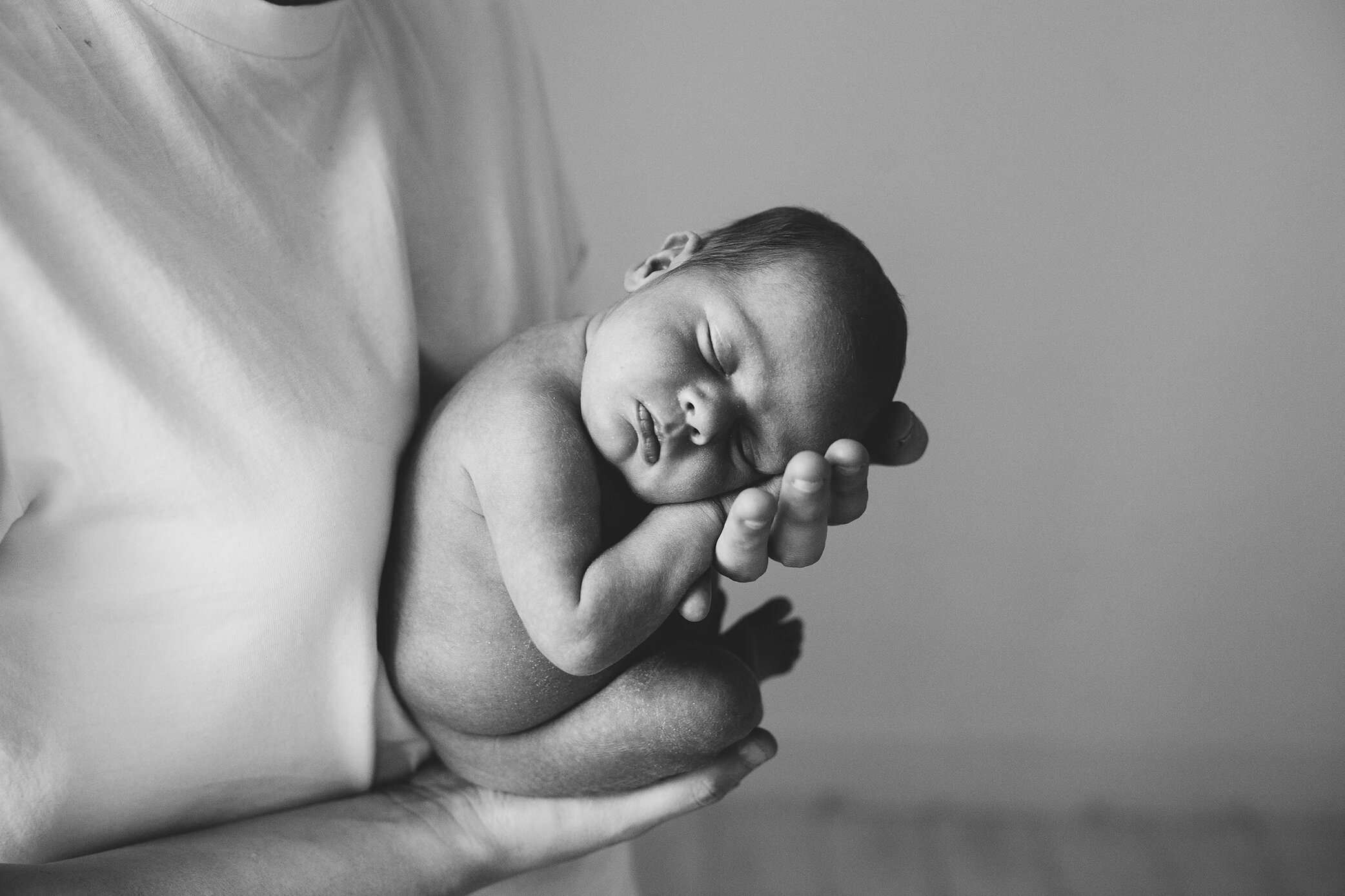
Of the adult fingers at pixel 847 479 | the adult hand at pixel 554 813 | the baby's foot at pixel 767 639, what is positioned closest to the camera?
the adult fingers at pixel 847 479

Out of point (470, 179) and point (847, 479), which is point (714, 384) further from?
point (470, 179)

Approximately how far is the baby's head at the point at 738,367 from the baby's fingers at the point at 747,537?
0.07 meters

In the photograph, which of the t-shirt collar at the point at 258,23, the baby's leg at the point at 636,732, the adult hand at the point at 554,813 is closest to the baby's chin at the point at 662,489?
the baby's leg at the point at 636,732

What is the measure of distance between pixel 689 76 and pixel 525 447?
4.10 ft

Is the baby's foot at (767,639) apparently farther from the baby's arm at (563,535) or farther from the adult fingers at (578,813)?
the baby's arm at (563,535)

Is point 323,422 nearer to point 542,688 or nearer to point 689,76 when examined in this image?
point 542,688

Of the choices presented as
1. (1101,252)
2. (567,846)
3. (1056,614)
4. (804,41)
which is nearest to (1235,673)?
(1056,614)

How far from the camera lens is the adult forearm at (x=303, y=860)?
62 cm

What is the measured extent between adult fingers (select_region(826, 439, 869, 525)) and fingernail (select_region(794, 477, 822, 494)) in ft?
0.12

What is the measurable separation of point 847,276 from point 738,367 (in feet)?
0.34

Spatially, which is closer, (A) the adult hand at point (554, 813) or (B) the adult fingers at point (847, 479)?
(B) the adult fingers at point (847, 479)

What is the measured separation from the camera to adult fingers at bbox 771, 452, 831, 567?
676 mm

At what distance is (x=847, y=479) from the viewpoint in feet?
2.36

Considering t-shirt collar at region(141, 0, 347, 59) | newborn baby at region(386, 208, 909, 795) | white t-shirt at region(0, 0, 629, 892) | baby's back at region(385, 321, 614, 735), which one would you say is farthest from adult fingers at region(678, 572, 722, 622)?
t-shirt collar at region(141, 0, 347, 59)
